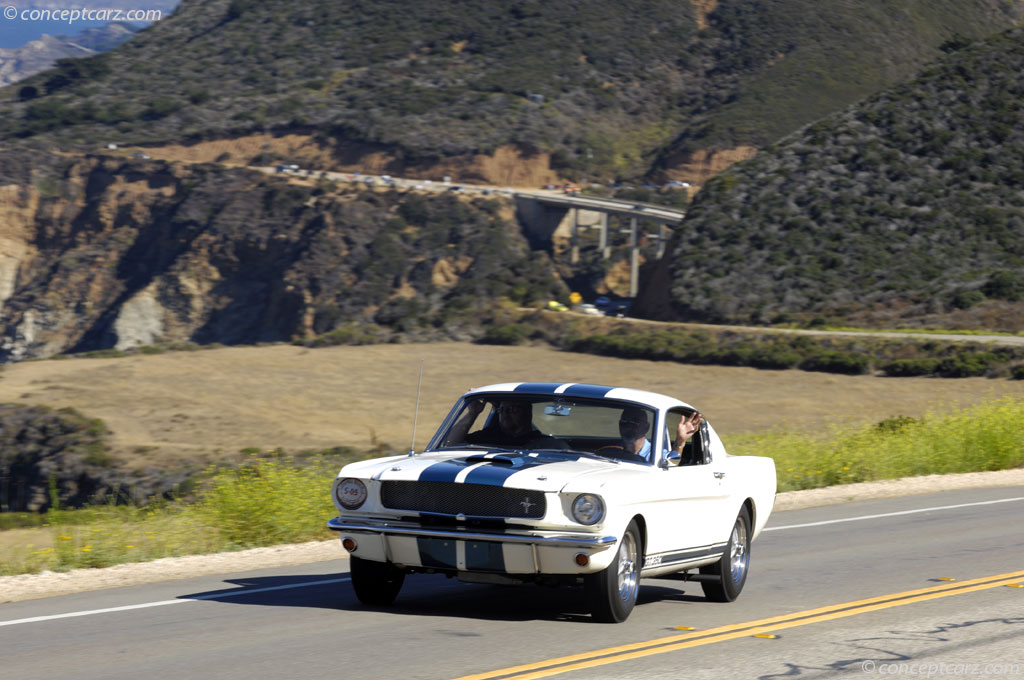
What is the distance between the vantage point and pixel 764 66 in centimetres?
11825

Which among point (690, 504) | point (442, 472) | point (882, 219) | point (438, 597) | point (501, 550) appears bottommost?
point (438, 597)

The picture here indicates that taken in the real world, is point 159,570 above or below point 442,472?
below

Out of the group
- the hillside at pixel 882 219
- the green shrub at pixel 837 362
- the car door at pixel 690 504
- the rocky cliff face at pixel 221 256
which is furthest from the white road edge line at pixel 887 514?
the rocky cliff face at pixel 221 256

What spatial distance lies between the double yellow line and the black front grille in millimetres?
903

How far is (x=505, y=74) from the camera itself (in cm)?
11681

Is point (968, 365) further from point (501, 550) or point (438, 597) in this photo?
point (501, 550)

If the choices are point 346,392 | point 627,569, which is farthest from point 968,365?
point 627,569

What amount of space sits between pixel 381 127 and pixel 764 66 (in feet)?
122

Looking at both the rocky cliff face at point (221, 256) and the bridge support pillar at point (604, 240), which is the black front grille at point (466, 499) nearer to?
the rocky cliff face at point (221, 256)

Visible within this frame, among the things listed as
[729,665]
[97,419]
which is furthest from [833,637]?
[97,419]

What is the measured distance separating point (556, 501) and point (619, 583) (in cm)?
74

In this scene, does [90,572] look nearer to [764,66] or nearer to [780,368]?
[780,368]

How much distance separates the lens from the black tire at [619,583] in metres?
7.28

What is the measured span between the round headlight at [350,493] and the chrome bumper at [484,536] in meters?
0.19
